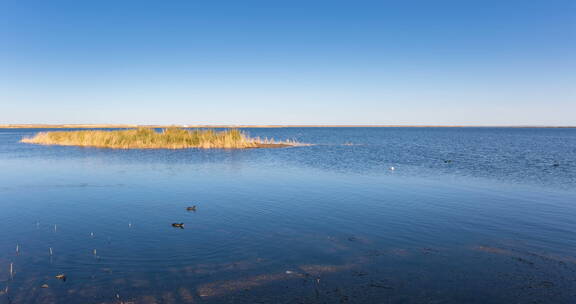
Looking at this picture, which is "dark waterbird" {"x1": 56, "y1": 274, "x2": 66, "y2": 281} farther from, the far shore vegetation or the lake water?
the far shore vegetation

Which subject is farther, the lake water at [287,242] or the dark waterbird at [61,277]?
the dark waterbird at [61,277]

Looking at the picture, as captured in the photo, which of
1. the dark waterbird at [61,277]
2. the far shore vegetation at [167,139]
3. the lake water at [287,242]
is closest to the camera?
the lake water at [287,242]

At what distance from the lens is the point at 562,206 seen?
16.7 metres

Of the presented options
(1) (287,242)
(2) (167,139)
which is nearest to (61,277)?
(1) (287,242)

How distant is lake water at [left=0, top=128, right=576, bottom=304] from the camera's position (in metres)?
7.93

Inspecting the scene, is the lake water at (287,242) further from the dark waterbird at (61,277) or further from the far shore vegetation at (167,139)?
the far shore vegetation at (167,139)

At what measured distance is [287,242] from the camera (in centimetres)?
1124

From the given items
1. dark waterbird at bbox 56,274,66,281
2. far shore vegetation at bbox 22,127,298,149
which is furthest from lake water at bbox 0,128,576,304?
far shore vegetation at bbox 22,127,298,149

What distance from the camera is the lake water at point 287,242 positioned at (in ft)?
26.0

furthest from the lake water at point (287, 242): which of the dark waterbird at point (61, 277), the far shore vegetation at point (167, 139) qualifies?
the far shore vegetation at point (167, 139)

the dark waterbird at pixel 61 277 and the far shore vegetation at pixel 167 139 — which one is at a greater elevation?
the far shore vegetation at pixel 167 139

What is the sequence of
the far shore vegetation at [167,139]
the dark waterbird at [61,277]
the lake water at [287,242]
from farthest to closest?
the far shore vegetation at [167,139] < the dark waterbird at [61,277] < the lake water at [287,242]

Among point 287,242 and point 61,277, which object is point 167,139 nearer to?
point 287,242

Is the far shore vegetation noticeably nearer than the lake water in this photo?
No
